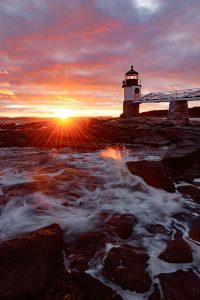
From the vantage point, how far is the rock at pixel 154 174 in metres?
6.95

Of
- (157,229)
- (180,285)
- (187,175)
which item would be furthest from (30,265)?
(187,175)

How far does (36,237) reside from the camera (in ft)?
11.8

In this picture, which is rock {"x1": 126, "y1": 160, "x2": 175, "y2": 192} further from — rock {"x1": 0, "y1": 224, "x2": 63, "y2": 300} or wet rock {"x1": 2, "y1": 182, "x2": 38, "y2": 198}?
rock {"x1": 0, "y1": 224, "x2": 63, "y2": 300}

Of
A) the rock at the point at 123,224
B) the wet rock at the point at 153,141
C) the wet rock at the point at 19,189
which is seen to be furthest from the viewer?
the wet rock at the point at 153,141

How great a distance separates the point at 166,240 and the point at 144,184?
2.91m

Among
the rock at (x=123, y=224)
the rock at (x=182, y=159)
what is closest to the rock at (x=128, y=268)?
the rock at (x=123, y=224)

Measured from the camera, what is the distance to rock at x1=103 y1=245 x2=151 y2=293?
328 centimetres

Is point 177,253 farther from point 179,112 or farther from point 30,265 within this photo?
point 179,112

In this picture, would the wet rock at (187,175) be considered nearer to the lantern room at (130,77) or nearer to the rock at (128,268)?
the rock at (128,268)

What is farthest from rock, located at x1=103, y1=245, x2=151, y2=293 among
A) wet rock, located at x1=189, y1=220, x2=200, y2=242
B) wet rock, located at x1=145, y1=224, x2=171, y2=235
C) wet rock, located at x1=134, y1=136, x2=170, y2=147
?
wet rock, located at x1=134, y1=136, x2=170, y2=147

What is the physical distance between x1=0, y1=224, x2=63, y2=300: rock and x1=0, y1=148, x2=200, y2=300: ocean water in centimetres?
57

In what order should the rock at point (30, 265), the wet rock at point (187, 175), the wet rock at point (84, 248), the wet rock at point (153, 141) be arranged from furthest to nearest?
the wet rock at point (153, 141)
the wet rock at point (187, 175)
the wet rock at point (84, 248)
the rock at point (30, 265)

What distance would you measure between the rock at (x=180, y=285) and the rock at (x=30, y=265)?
4.31ft

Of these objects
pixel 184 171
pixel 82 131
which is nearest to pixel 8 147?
pixel 82 131
